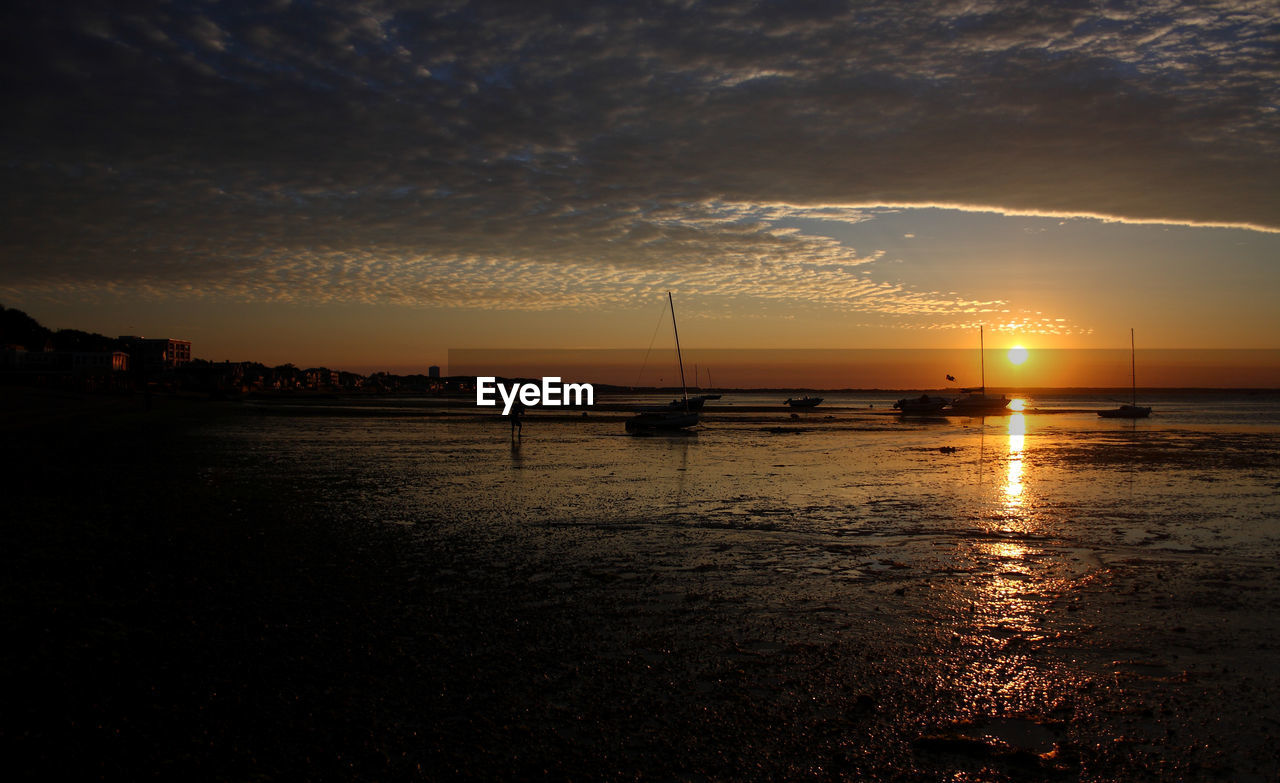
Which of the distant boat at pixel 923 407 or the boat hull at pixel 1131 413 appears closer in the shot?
the boat hull at pixel 1131 413

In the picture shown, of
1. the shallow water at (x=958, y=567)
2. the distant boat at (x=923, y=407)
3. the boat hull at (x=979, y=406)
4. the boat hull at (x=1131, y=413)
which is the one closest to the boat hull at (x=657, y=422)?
the shallow water at (x=958, y=567)

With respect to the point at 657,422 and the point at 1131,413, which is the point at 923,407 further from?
the point at 657,422

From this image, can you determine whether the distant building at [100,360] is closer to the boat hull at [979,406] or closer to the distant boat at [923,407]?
the distant boat at [923,407]

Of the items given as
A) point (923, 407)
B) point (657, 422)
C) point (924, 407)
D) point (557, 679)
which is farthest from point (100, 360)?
point (557, 679)

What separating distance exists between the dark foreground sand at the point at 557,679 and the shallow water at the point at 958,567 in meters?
0.07

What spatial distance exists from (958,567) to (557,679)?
8.49 meters

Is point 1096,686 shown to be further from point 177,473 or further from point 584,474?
point 177,473

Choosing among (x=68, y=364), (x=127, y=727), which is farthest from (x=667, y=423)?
(x=68, y=364)

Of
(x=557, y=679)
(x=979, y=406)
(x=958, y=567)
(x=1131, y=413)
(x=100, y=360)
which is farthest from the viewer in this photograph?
(x=100, y=360)

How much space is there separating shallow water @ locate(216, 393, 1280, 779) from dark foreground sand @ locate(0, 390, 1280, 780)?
66mm

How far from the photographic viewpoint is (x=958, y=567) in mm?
13289

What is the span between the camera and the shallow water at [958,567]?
7.15 m

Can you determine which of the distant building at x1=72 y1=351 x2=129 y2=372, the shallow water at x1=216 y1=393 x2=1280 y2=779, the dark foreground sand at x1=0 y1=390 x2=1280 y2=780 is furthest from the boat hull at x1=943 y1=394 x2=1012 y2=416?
the distant building at x1=72 y1=351 x2=129 y2=372

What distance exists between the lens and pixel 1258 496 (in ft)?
73.8
